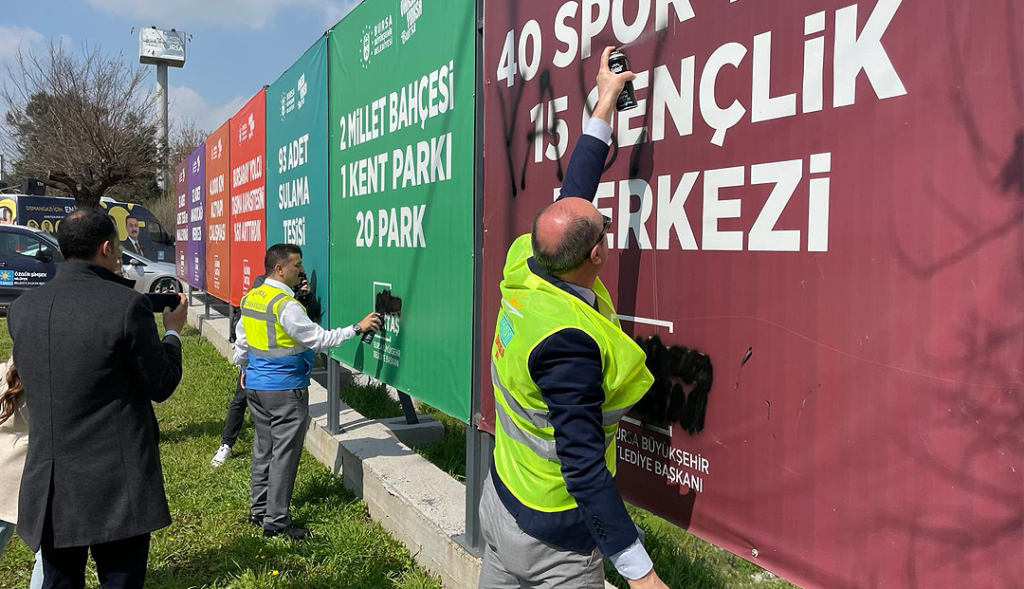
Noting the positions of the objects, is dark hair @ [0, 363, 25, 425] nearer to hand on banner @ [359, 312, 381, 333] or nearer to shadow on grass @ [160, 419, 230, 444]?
hand on banner @ [359, 312, 381, 333]

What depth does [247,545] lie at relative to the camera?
424 centimetres

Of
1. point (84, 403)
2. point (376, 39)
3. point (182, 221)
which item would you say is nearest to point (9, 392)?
point (84, 403)

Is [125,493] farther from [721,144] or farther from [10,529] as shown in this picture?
[721,144]

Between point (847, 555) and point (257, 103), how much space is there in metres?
7.50

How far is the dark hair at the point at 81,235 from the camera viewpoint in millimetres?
2635

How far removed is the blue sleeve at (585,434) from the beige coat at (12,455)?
231cm

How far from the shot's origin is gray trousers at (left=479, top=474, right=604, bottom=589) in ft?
6.31

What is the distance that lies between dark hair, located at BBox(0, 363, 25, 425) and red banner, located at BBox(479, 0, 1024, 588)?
A: 7.52 ft

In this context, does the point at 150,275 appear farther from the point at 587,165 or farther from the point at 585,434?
the point at 585,434

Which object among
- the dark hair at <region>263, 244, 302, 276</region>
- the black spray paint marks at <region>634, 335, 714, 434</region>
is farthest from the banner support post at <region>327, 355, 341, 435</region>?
the black spray paint marks at <region>634, 335, 714, 434</region>

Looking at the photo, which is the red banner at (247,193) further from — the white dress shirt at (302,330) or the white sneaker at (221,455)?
the white dress shirt at (302,330)

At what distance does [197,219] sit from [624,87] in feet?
39.5

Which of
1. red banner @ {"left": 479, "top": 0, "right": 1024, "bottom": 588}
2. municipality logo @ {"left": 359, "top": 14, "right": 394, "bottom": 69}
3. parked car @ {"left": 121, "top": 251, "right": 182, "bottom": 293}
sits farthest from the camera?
parked car @ {"left": 121, "top": 251, "right": 182, "bottom": 293}

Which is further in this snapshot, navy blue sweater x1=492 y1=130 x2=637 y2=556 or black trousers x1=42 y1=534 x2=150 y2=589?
black trousers x1=42 y1=534 x2=150 y2=589
